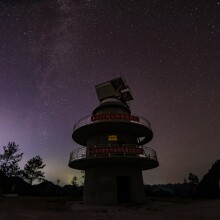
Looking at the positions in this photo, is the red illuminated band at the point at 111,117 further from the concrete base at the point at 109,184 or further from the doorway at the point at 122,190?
the doorway at the point at 122,190

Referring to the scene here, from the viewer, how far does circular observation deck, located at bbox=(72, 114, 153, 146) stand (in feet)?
68.4

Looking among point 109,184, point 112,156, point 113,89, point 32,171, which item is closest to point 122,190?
point 109,184

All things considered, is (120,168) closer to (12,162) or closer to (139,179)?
(139,179)

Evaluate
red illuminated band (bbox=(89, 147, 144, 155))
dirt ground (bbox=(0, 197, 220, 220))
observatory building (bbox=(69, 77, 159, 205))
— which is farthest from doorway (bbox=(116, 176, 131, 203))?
dirt ground (bbox=(0, 197, 220, 220))

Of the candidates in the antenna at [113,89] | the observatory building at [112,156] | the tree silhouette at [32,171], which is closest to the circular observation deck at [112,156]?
the observatory building at [112,156]

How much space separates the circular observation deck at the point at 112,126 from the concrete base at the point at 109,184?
13.3 ft

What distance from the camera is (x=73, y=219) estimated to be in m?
11.6

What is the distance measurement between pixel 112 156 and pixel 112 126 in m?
4.03

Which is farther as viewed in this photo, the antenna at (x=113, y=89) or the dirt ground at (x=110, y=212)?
the antenna at (x=113, y=89)

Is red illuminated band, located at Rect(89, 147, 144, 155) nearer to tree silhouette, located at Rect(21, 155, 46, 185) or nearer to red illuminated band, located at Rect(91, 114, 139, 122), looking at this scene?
red illuminated band, located at Rect(91, 114, 139, 122)

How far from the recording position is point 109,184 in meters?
19.9

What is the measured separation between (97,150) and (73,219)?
8001mm

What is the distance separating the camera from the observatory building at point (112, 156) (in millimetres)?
19359

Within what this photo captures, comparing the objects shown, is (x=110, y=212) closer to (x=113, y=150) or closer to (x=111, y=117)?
(x=113, y=150)
